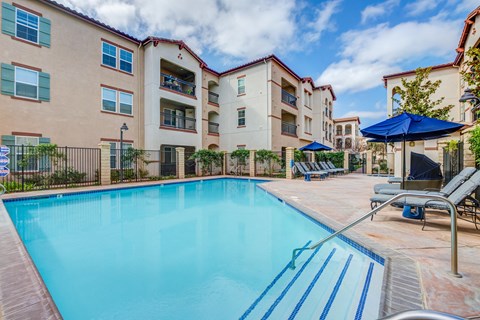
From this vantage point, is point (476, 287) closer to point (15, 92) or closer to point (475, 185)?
point (475, 185)

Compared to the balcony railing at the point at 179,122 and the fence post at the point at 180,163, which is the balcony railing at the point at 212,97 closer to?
the balcony railing at the point at 179,122

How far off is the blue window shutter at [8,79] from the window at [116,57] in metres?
4.70

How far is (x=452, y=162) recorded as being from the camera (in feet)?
27.3

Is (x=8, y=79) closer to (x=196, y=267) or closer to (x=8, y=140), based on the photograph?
(x=8, y=140)

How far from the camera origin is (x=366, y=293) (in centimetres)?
297

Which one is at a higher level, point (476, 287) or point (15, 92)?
point (15, 92)

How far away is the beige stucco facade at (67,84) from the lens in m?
11.6

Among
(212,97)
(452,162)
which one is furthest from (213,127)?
(452,162)

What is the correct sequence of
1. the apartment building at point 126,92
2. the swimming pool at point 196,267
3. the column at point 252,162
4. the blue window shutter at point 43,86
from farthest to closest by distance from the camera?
the column at point 252,162
the blue window shutter at point 43,86
the apartment building at point 126,92
the swimming pool at point 196,267

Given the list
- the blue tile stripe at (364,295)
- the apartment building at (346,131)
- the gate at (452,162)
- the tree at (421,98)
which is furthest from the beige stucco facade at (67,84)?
the apartment building at (346,131)

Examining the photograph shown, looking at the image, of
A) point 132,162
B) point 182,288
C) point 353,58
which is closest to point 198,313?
point 182,288

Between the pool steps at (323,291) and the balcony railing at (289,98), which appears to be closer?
the pool steps at (323,291)

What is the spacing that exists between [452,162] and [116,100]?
58.8ft

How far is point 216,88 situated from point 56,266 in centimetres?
2128
